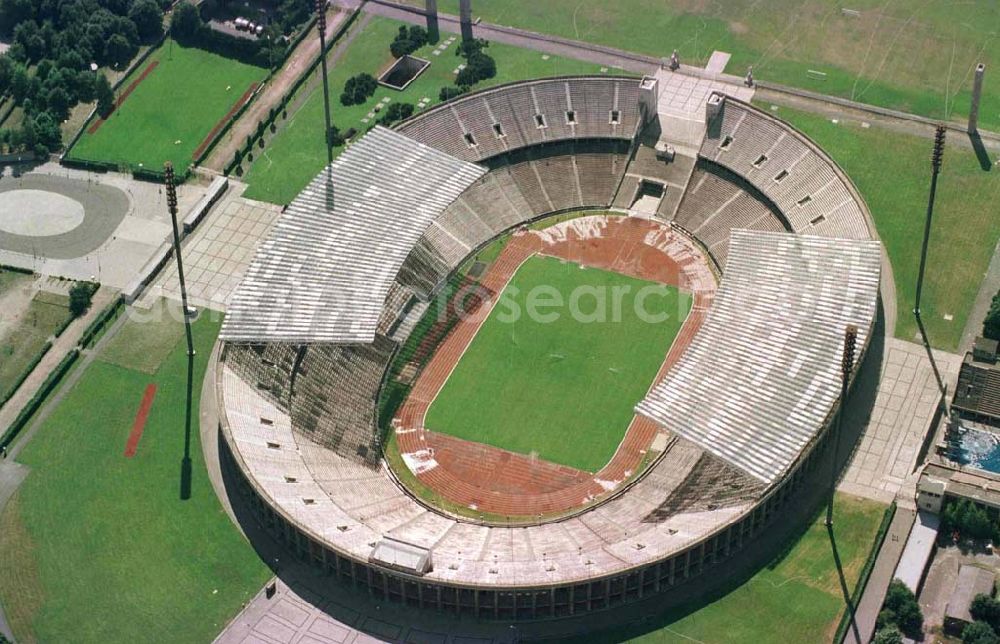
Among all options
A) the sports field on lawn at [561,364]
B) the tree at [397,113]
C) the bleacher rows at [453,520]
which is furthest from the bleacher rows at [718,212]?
the tree at [397,113]

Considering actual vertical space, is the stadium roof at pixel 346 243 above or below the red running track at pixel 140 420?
above

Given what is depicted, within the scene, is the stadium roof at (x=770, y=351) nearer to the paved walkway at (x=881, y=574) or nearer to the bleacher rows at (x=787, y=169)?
the bleacher rows at (x=787, y=169)

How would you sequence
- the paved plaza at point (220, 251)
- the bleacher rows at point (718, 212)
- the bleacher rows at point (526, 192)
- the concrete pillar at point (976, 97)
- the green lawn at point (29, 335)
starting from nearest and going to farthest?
the green lawn at point (29, 335)
the bleacher rows at point (718, 212)
the paved plaza at point (220, 251)
the bleacher rows at point (526, 192)
the concrete pillar at point (976, 97)

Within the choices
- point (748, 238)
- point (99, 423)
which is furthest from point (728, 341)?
point (99, 423)

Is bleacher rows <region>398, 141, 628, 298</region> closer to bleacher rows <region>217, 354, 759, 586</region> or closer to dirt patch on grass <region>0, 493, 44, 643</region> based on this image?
bleacher rows <region>217, 354, 759, 586</region>

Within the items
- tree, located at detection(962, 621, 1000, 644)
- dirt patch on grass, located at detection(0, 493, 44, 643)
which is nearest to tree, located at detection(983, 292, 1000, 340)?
tree, located at detection(962, 621, 1000, 644)

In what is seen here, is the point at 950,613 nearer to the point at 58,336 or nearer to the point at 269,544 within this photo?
the point at 269,544

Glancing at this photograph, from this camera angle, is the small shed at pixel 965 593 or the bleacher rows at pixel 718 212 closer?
the small shed at pixel 965 593
